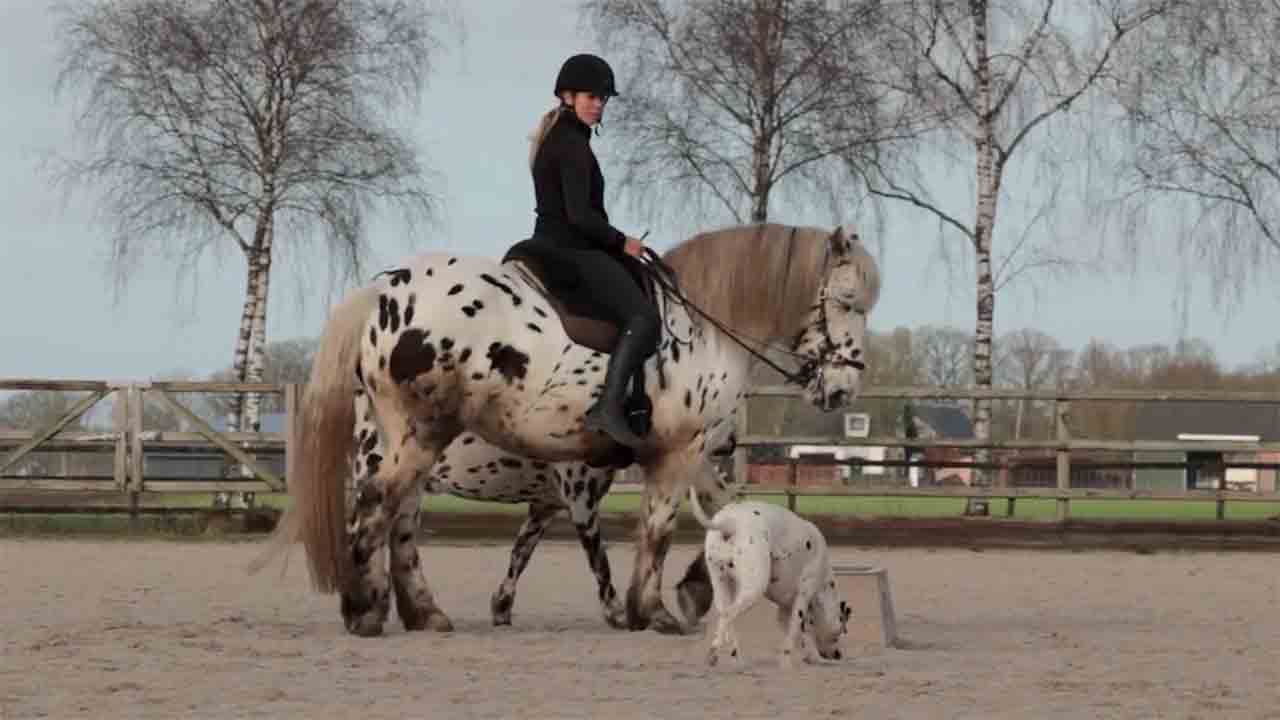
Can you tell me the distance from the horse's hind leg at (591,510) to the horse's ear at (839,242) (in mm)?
1614

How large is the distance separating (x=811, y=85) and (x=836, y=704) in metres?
20.6

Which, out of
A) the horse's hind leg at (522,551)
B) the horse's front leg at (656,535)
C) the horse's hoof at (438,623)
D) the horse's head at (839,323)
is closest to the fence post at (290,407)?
the horse's hind leg at (522,551)

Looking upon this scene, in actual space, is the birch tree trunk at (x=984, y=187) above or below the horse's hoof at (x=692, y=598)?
above

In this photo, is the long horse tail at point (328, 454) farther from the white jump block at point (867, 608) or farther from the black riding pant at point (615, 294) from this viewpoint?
the white jump block at point (867, 608)

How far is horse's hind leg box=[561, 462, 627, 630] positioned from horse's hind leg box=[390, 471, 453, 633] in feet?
2.75

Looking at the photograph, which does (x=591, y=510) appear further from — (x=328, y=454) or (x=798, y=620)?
(x=798, y=620)

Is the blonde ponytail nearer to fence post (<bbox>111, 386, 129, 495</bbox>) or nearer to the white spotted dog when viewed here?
the white spotted dog

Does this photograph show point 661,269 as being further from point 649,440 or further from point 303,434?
point 303,434

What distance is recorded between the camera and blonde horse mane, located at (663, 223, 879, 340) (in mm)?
10641

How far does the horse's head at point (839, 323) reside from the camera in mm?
10570

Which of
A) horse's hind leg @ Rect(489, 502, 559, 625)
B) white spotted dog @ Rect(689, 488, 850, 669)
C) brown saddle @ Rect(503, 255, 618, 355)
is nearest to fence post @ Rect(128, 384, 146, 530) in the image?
horse's hind leg @ Rect(489, 502, 559, 625)

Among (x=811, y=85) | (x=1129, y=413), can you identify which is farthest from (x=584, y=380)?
(x=1129, y=413)

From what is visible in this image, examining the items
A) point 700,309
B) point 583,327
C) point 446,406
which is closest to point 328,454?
point 446,406

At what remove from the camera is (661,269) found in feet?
34.7
